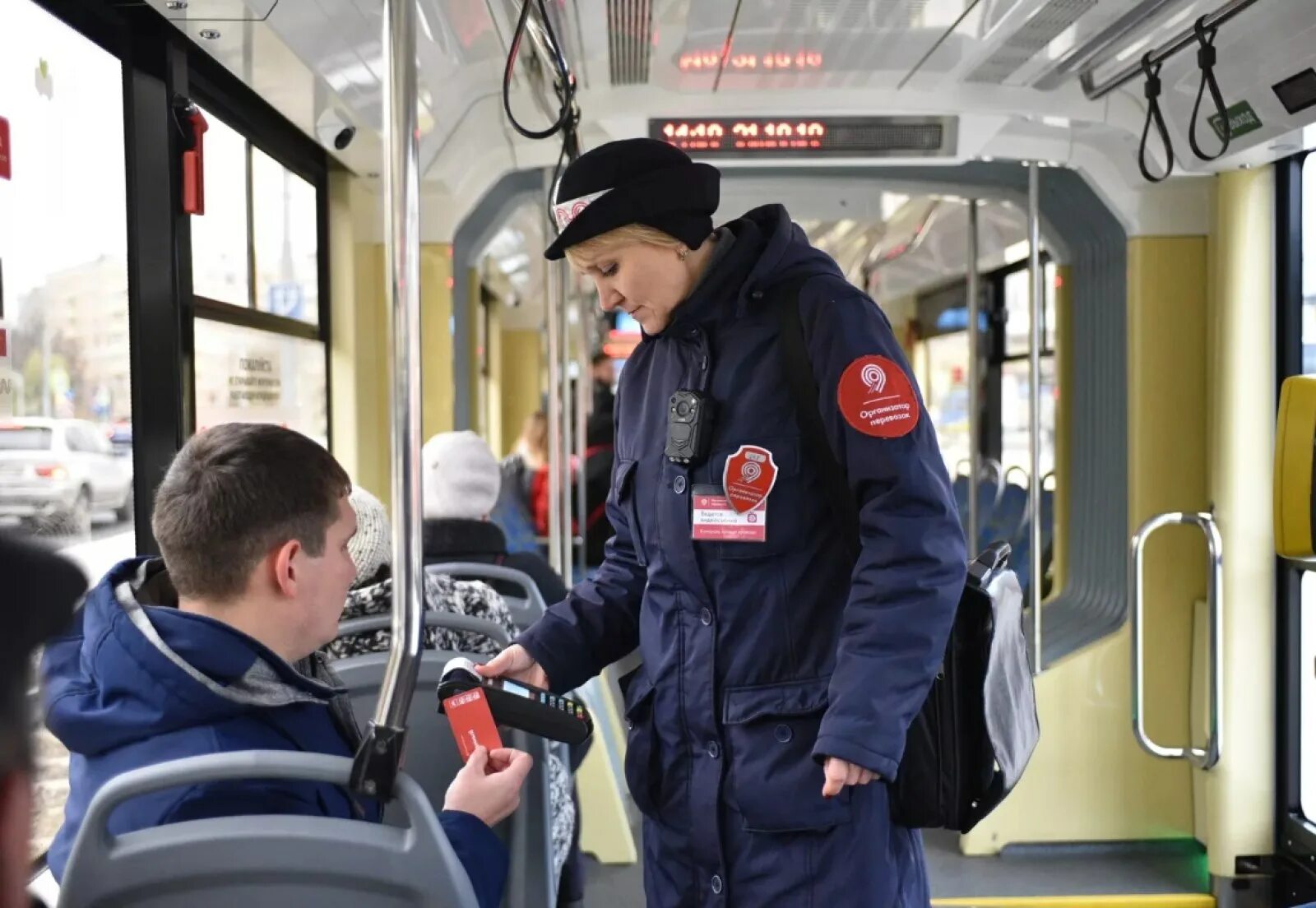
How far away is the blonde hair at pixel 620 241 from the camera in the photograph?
1860 millimetres

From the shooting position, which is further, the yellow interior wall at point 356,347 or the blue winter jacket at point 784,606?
the yellow interior wall at point 356,347

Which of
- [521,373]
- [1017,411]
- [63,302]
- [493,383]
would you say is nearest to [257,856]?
[63,302]

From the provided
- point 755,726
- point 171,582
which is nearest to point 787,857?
point 755,726

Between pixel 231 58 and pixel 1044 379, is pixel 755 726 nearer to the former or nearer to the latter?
pixel 231 58

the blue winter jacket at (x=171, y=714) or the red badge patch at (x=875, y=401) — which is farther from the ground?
the red badge patch at (x=875, y=401)

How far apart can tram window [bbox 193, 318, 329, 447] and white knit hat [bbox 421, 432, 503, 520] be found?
0.52m

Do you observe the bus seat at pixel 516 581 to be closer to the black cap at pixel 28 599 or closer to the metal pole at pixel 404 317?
→ the metal pole at pixel 404 317

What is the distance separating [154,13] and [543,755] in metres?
1.86

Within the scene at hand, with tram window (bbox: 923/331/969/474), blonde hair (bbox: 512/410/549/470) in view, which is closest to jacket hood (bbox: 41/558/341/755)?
blonde hair (bbox: 512/410/549/470)

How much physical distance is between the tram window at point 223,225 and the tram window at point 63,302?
1.10 ft

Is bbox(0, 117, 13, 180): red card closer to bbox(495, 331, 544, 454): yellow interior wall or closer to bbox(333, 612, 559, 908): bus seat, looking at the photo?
bbox(333, 612, 559, 908): bus seat

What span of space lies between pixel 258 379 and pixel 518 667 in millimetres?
2155

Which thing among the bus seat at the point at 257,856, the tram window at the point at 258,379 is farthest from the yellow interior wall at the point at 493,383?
the bus seat at the point at 257,856

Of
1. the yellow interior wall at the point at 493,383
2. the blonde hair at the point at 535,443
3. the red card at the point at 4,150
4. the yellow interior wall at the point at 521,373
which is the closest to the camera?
the red card at the point at 4,150
